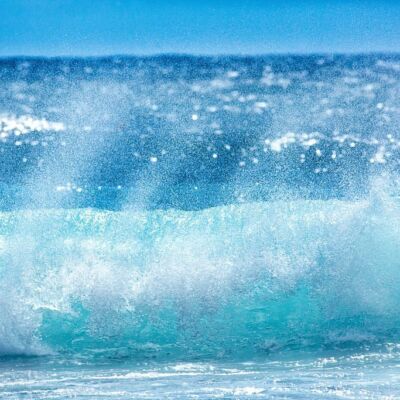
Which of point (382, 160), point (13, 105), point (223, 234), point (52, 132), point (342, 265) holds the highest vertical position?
point (13, 105)

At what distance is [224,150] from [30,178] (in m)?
3.10

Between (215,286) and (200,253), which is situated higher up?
(200,253)

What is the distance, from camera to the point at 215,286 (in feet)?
17.7

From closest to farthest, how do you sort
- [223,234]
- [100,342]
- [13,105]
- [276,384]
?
[276,384] < [100,342] < [223,234] < [13,105]

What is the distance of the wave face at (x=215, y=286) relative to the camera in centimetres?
498

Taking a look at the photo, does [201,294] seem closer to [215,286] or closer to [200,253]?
[215,286]

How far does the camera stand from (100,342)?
5008 mm

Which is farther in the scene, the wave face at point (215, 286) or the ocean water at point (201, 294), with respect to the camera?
the wave face at point (215, 286)

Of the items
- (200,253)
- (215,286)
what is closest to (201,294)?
(215,286)

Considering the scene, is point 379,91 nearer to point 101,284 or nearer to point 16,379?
point 101,284

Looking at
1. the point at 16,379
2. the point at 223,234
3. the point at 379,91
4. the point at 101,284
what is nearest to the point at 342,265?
the point at 223,234

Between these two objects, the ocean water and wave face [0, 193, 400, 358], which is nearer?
the ocean water

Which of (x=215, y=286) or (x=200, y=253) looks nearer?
(x=215, y=286)

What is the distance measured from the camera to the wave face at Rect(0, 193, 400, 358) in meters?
4.98
